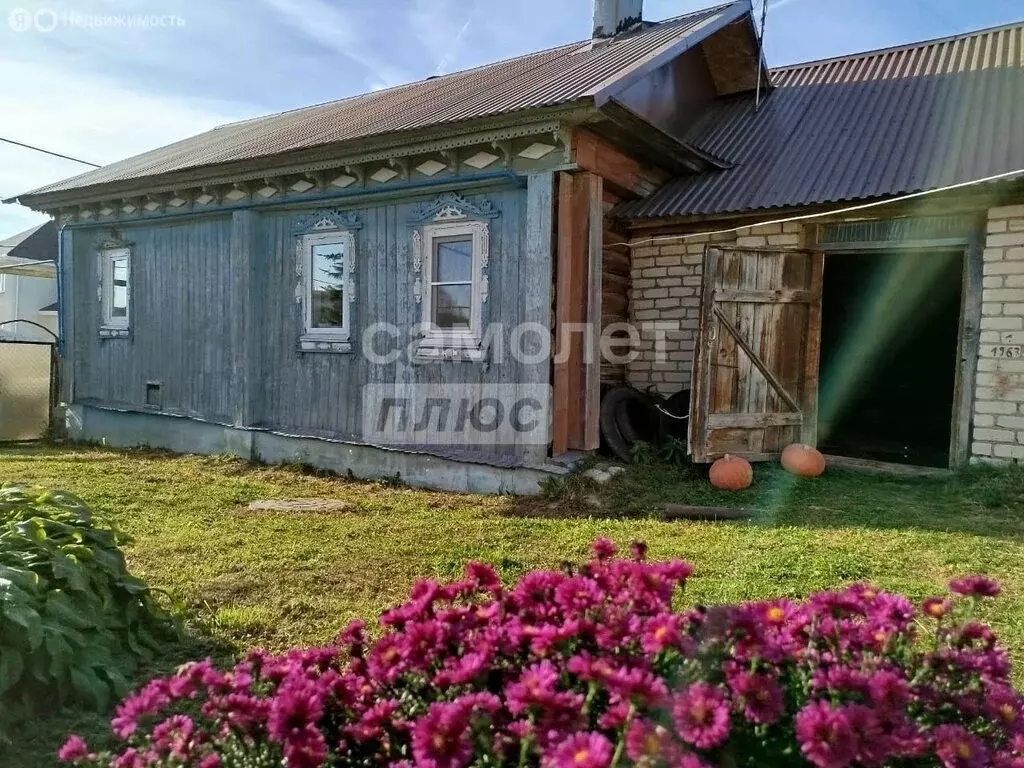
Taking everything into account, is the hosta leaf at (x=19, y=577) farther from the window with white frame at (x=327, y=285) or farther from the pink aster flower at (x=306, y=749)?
the window with white frame at (x=327, y=285)

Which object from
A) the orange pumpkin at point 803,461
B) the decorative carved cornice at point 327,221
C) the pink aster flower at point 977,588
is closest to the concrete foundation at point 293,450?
the orange pumpkin at point 803,461

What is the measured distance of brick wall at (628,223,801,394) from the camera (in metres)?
7.74

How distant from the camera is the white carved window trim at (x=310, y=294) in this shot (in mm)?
8164

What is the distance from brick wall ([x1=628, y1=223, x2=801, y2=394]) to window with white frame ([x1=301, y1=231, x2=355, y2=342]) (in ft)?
10.2

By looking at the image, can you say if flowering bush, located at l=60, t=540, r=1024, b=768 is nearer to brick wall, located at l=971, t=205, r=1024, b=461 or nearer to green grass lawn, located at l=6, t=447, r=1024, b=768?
green grass lawn, located at l=6, t=447, r=1024, b=768

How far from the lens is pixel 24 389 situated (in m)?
11.4

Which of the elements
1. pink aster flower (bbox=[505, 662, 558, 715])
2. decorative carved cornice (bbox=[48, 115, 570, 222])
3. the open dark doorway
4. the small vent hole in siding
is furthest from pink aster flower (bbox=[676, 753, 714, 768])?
the small vent hole in siding

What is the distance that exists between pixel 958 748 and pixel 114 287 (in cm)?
1189

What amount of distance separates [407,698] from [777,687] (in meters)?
0.81

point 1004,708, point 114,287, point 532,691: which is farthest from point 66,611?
point 114,287

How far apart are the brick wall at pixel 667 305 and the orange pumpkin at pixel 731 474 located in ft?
4.39

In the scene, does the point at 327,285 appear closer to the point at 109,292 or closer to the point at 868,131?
the point at 109,292

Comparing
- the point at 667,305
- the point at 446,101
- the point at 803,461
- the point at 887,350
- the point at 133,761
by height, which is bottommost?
the point at 803,461

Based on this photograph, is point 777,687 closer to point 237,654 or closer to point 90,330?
point 237,654
